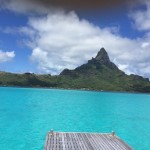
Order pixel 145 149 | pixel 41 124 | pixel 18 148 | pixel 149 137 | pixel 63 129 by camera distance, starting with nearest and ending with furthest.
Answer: pixel 18 148
pixel 145 149
pixel 149 137
pixel 63 129
pixel 41 124

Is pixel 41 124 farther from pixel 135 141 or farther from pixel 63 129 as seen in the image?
pixel 135 141

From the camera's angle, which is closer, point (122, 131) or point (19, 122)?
point (122, 131)

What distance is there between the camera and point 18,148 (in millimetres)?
42969

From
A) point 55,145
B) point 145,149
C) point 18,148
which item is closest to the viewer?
point 55,145

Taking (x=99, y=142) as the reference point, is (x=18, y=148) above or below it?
below

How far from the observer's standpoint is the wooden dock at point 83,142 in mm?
29234

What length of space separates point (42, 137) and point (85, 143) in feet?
69.3

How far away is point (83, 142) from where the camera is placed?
3145 cm

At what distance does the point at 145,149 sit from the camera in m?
46.2

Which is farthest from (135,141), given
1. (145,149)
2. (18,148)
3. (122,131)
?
(18,148)

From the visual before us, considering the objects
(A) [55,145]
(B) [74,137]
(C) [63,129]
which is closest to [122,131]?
(C) [63,129]

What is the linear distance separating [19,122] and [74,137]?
119 feet

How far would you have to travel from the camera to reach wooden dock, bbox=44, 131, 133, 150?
2923 cm

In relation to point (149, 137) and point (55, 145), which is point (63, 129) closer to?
point (149, 137)
